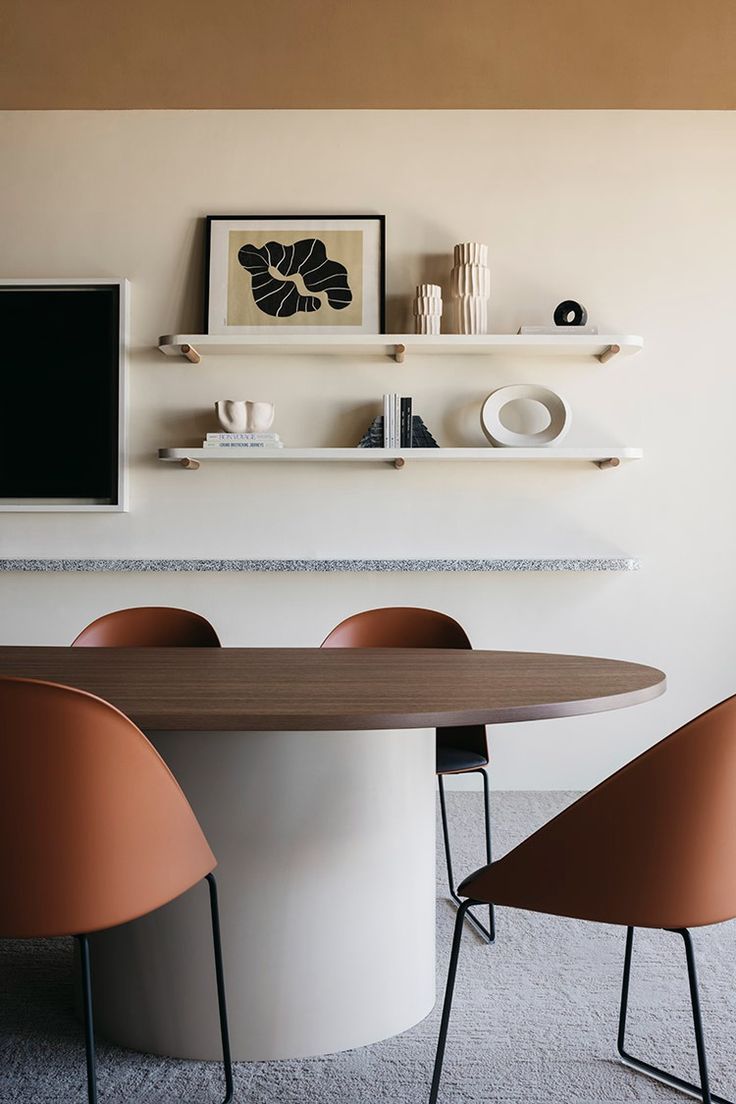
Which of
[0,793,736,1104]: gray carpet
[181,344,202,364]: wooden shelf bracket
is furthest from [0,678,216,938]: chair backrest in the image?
[181,344,202,364]: wooden shelf bracket

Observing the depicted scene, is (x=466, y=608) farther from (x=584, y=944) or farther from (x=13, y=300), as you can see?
(x=13, y=300)

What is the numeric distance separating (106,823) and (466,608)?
262 cm

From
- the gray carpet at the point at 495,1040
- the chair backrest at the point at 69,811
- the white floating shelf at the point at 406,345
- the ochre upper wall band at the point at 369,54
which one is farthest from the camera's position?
the white floating shelf at the point at 406,345

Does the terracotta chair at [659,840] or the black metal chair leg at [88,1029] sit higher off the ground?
the terracotta chair at [659,840]

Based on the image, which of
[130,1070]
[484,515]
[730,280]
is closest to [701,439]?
[730,280]

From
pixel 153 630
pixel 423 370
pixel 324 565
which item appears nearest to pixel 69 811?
pixel 153 630

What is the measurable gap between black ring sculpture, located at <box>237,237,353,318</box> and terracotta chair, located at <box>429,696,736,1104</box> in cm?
281

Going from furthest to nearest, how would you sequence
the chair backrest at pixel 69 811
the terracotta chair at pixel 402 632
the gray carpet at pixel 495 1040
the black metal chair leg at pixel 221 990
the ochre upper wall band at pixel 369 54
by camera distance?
the ochre upper wall band at pixel 369 54 → the terracotta chair at pixel 402 632 → the gray carpet at pixel 495 1040 → the black metal chair leg at pixel 221 990 → the chair backrest at pixel 69 811

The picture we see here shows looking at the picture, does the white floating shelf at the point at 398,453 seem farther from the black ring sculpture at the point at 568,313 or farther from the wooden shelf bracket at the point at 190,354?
the black ring sculpture at the point at 568,313

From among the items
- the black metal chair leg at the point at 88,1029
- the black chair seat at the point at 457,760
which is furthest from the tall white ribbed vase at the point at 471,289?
the black metal chair leg at the point at 88,1029

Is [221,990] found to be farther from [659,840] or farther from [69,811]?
[659,840]

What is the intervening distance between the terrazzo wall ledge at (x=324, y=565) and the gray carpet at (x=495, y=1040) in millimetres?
1497

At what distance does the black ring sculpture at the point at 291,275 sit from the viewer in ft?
12.5

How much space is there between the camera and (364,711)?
4.80 ft
